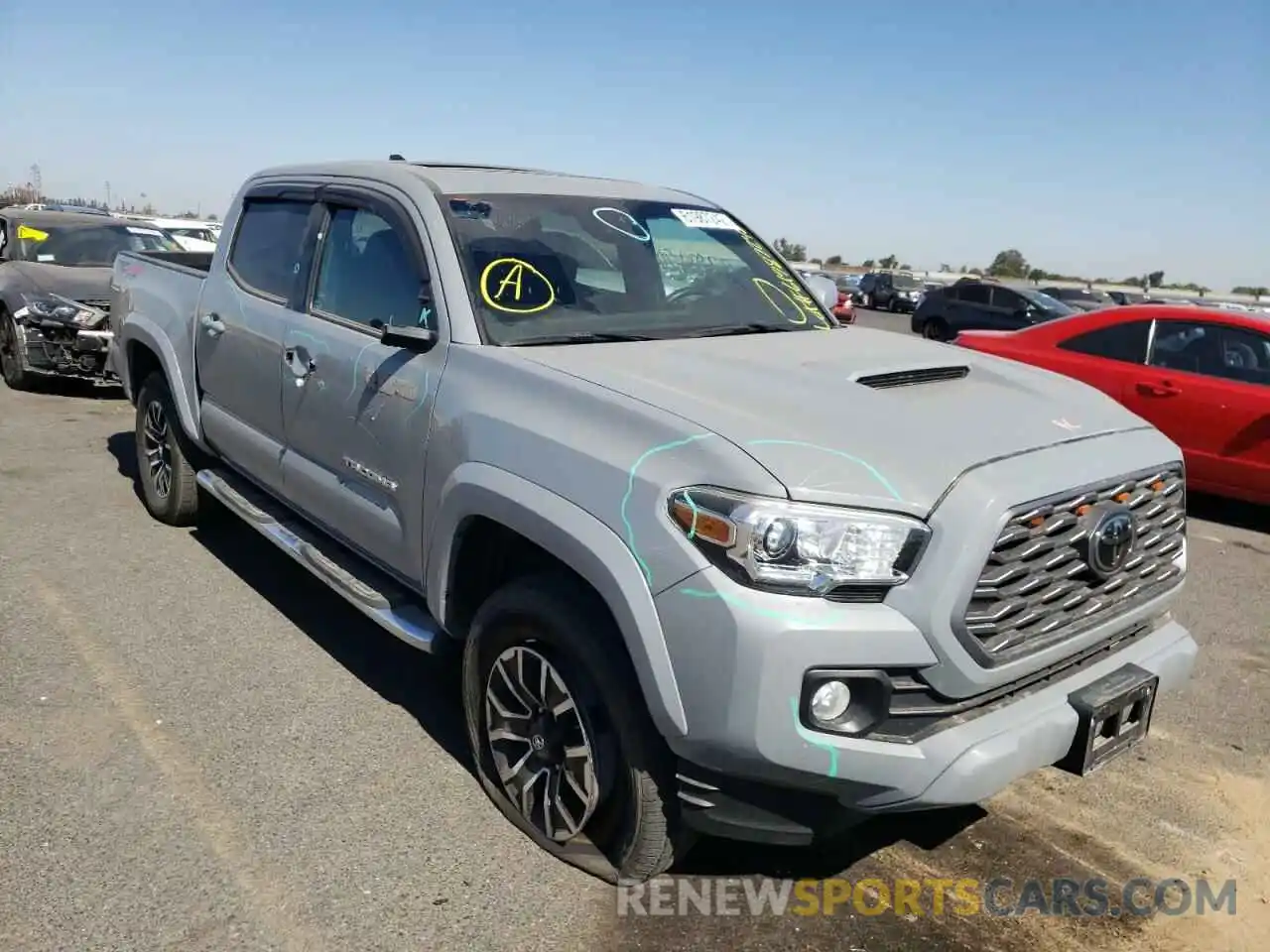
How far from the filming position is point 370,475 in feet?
11.6

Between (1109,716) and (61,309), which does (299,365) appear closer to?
(1109,716)

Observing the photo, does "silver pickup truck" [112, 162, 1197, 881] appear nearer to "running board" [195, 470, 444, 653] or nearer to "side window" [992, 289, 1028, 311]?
"running board" [195, 470, 444, 653]

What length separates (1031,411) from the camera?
294 centimetres

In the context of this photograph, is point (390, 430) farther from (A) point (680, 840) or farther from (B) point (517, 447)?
(A) point (680, 840)

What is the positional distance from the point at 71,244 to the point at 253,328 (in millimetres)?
7261

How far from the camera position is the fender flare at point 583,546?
241 centimetres

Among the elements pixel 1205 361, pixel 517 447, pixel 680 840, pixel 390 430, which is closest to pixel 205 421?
pixel 390 430

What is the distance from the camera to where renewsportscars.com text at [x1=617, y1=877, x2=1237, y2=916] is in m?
2.86

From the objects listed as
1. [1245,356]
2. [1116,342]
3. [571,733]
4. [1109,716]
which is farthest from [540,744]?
[1116,342]

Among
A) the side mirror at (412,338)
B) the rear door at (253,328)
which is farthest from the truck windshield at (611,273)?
the rear door at (253,328)

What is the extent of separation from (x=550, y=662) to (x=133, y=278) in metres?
4.41

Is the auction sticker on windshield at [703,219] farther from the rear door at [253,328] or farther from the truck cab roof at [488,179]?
the rear door at [253,328]

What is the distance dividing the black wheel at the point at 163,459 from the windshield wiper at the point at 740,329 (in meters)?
3.12

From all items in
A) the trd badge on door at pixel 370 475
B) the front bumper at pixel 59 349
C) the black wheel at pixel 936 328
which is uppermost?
the trd badge on door at pixel 370 475
